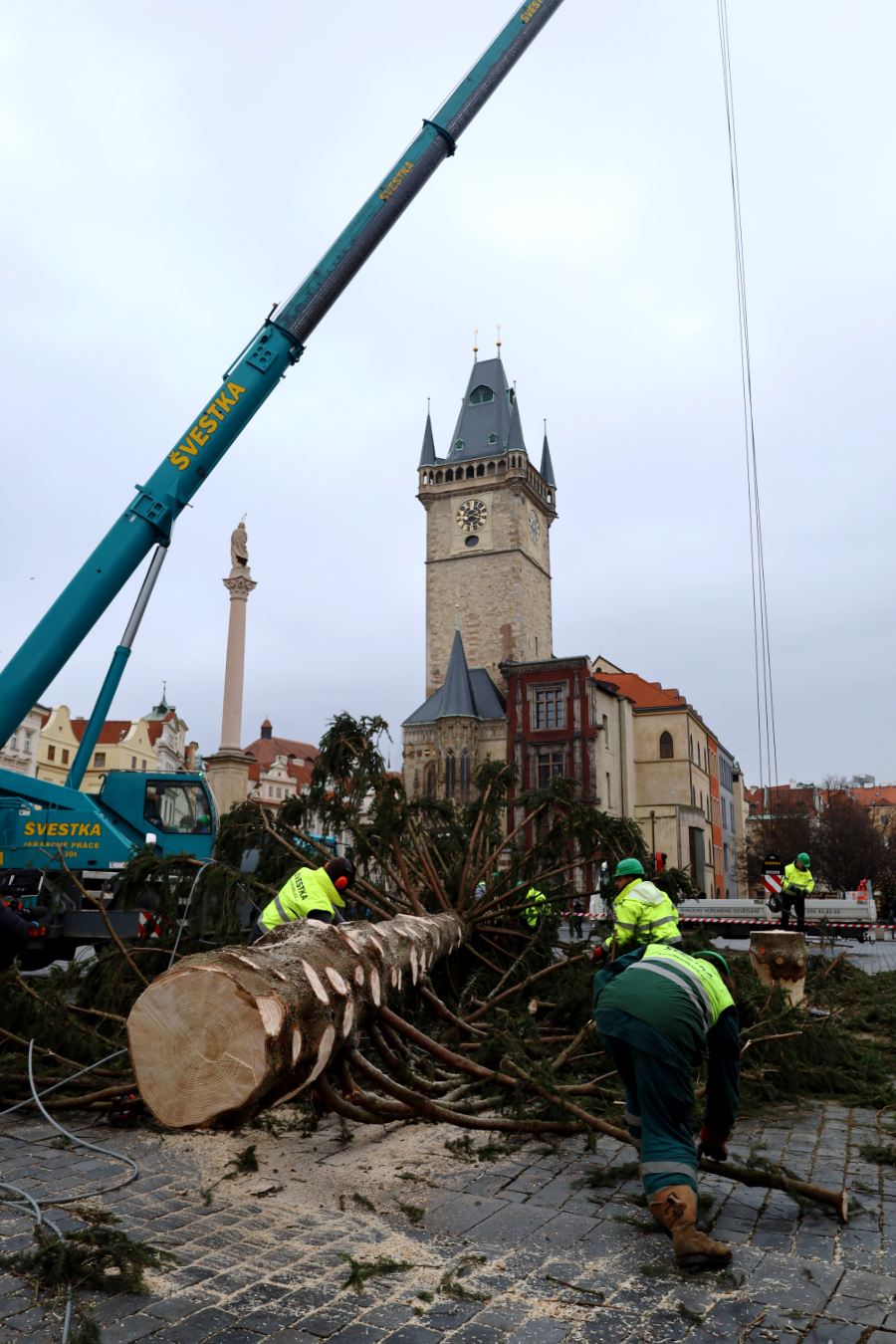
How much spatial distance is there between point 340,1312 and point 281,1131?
2296 millimetres

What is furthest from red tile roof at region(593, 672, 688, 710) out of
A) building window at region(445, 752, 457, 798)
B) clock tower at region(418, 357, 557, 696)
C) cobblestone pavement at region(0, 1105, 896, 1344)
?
cobblestone pavement at region(0, 1105, 896, 1344)

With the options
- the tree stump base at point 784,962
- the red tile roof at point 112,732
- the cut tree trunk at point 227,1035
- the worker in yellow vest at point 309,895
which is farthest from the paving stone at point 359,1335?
the red tile roof at point 112,732

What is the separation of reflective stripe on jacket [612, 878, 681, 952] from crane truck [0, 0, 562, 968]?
5.96m

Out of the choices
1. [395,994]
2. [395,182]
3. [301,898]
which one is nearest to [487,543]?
[395,182]

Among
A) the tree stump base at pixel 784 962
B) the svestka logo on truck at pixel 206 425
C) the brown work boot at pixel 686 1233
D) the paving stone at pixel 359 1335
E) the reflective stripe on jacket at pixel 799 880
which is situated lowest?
the paving stone at pixel 359 1335

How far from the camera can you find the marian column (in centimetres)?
2302

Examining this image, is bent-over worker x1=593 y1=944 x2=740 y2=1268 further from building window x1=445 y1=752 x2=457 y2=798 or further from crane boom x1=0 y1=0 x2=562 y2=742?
building window x1=445 y1=752 x2=457 y2=798

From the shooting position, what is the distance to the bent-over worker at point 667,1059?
10.8 feet

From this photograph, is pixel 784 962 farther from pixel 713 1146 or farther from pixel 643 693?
pixel 643 693

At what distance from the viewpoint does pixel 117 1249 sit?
3.14 m

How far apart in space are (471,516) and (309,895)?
167 ft

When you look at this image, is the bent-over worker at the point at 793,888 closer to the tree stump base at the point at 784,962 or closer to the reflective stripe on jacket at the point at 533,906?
the tree stump base at the point at 784,962

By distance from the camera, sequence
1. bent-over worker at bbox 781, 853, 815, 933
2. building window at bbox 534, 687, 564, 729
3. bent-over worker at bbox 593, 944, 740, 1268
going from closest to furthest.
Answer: bent-over worker at bbox 593, 944, 740, 1268
bent-over worker at bbox 781, 853, 815, 933
building window at bbox 534, 687, 564, 729

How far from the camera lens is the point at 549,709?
42.1 meters
